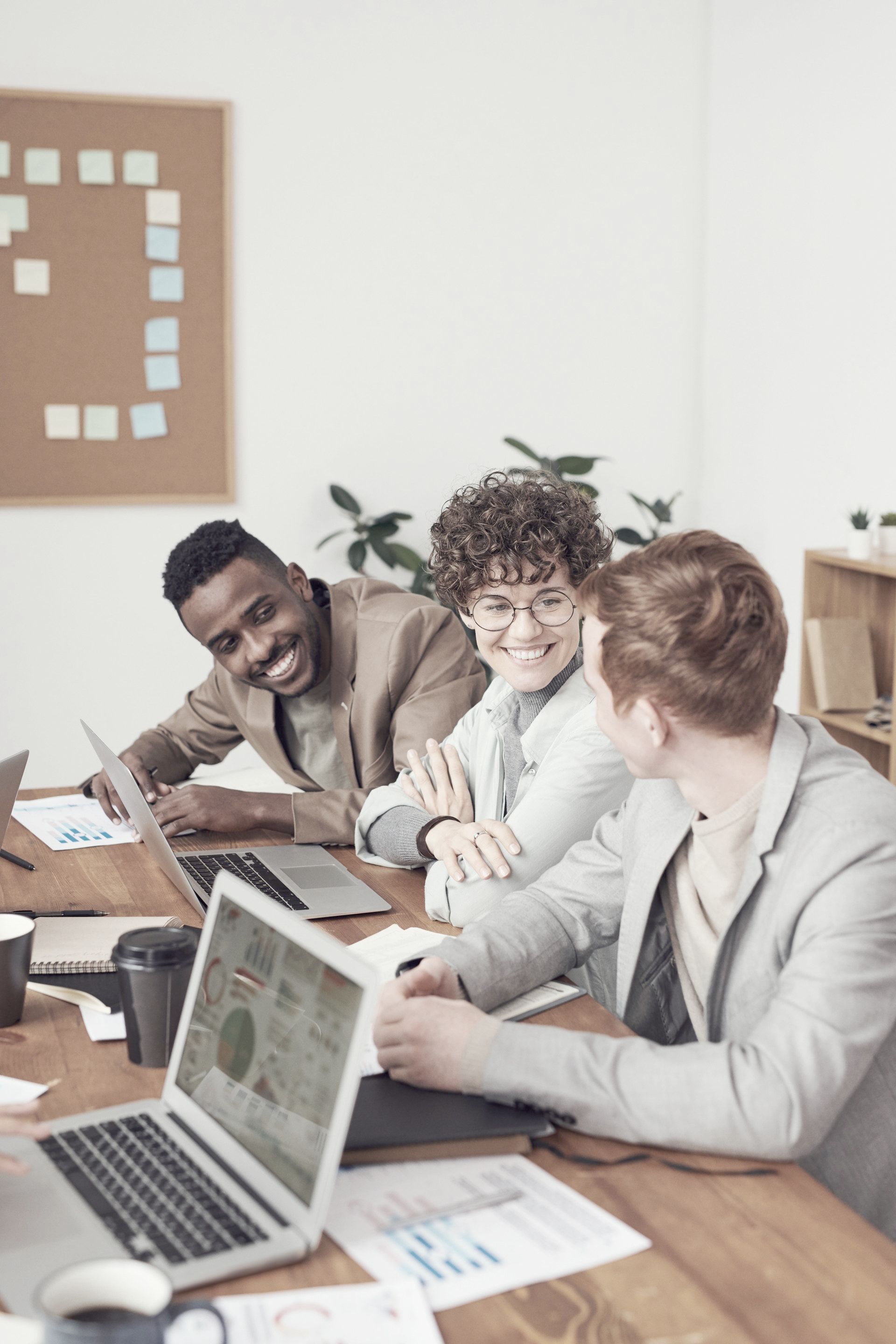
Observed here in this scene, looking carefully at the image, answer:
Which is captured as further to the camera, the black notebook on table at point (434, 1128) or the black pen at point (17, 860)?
the black pen at point (17, 860)

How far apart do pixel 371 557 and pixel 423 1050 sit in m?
3.05

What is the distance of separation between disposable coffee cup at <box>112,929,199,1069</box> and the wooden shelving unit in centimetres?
237

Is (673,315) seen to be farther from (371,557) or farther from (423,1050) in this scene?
(423,1050)

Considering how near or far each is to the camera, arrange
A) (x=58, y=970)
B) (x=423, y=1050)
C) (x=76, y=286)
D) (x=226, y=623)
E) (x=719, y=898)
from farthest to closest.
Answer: (x=76, y=286) → (x=226, y=623) → (x=58, y=970) → (x=719, y=898) → (x=423, y=1050)

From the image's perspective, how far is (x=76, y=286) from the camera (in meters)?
3.77

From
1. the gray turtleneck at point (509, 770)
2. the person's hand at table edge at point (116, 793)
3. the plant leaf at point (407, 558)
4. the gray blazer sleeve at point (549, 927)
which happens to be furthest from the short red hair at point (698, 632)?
the plant leaf at point (407, 558)

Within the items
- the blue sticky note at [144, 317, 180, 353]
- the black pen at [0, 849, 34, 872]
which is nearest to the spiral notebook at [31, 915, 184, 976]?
the black pen at [0, 849, 34, 872]

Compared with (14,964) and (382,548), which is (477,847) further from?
(382,548)

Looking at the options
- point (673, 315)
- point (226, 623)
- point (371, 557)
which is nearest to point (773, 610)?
point (226, 623)

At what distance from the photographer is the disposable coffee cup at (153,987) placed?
1.17 m

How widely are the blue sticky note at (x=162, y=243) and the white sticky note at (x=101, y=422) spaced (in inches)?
18.5

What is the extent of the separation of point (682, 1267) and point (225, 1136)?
356 mm

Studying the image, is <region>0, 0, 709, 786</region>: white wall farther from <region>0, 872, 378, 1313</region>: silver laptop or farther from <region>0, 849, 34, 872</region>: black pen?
<region>0, 872, 378, 1313</region>: silver laptop

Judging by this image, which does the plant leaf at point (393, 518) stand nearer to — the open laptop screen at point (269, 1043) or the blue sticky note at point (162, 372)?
the blue sticky note at point (162, 372)
